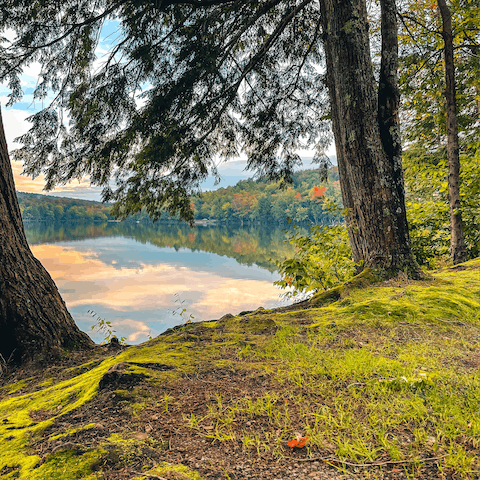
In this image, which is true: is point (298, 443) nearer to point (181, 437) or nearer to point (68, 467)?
point (181, 437)

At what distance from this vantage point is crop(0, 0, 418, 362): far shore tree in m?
4.00

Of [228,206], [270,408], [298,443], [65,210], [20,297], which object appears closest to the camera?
[298,443]

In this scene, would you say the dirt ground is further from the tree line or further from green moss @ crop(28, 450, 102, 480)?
the tree line

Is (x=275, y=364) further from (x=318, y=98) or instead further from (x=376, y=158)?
(x=318, y=98)

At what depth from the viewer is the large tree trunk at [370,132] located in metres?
3.95

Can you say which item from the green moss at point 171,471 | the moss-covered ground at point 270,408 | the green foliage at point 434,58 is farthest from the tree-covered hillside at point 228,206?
the green moss at point 171,471

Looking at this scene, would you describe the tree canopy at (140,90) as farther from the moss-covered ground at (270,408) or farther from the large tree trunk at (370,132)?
the moss-covered ground at (270,408)

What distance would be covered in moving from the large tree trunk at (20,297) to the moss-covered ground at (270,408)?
0.38m

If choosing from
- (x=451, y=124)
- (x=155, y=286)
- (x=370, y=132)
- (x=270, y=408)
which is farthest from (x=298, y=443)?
(x=155, y=286)

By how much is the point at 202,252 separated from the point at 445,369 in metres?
28.4

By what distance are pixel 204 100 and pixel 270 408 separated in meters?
4.54

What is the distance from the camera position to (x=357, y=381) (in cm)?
194

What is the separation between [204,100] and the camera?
16.9ft

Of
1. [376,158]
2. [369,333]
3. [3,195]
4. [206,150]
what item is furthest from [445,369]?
[206,150]
